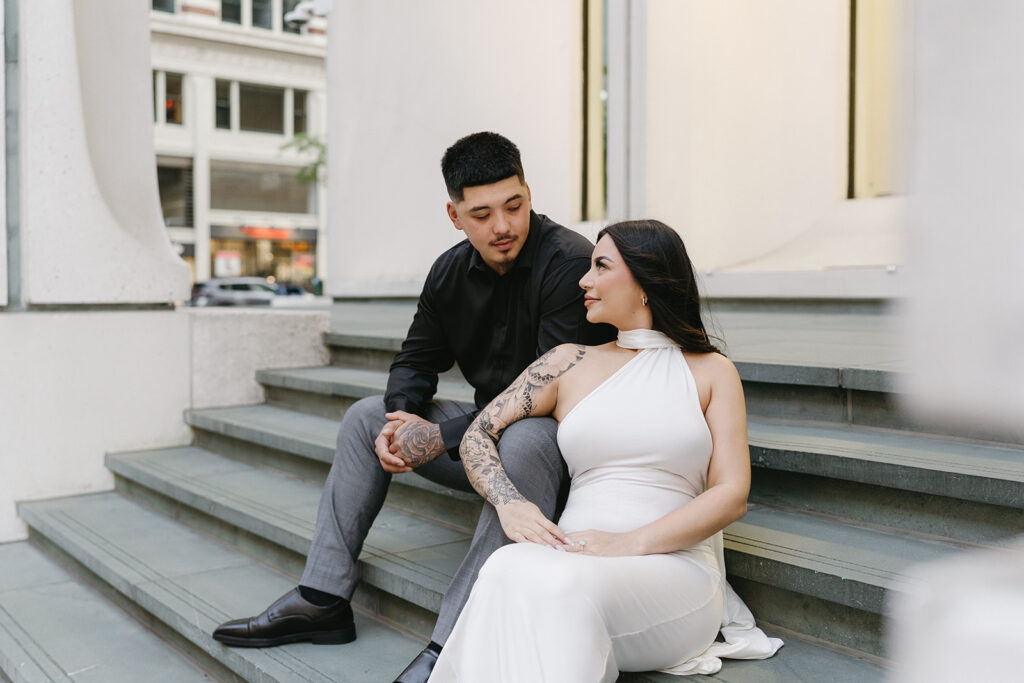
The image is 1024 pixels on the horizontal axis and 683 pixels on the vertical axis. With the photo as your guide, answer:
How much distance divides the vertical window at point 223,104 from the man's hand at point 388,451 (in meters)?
33.3

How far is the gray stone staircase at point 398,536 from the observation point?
2.45 m

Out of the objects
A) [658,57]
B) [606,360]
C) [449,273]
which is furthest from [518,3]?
[606,360]

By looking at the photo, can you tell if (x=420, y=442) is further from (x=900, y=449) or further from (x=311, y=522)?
(x=900, y=449)

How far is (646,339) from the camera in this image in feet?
8.29

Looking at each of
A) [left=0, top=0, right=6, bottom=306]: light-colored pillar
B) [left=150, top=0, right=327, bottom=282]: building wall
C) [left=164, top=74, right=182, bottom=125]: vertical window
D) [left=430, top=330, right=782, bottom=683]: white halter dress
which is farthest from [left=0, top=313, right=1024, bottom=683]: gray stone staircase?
[left=164, top=74, right=182, bottom=125]: vertical window

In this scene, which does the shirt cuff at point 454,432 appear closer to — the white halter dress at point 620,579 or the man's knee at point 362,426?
the man's knee at point 362,426

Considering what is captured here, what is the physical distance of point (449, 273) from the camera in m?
3.10

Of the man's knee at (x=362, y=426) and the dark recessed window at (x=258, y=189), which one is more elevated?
the dark recessed window at (x=258, y=189)

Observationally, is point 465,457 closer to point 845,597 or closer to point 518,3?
point 845,597

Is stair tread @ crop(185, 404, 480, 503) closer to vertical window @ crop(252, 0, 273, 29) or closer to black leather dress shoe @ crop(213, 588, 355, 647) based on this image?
black leather dress shoe @ crop(213, 588, 355, 647)

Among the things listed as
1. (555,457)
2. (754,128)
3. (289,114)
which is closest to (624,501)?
(555,457)

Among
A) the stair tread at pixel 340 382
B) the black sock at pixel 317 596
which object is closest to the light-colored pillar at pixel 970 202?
the black sock at pixel 317 596

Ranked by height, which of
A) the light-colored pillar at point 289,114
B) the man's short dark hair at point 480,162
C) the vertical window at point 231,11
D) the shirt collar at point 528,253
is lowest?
the shirt collar at point 528,253

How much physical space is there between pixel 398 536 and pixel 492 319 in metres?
1.05
